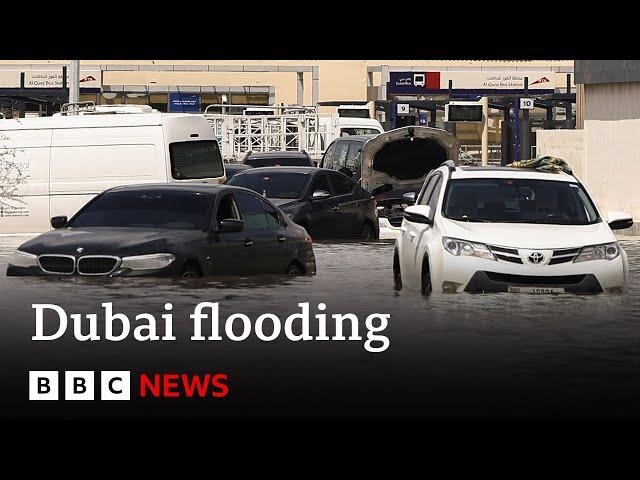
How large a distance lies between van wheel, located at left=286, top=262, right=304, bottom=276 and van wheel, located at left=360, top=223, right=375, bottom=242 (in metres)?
8.12

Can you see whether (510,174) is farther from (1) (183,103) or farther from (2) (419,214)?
(1) (183,103)

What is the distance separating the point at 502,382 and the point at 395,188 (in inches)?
784

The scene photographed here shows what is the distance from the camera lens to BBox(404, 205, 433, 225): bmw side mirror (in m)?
17.9

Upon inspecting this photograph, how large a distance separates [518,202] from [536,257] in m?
2.12

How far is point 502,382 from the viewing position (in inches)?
520

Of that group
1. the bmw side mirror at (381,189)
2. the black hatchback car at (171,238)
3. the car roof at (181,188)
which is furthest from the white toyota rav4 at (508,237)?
the bmw side mirror at (381,189)

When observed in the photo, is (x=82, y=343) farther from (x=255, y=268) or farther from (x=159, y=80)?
(x=159, y=80)

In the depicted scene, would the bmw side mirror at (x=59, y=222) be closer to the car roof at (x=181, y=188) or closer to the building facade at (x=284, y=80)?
the car roof at (x=181, y=188)

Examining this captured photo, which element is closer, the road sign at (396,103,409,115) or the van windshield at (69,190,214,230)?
the van windshield at (69,190,214,230)

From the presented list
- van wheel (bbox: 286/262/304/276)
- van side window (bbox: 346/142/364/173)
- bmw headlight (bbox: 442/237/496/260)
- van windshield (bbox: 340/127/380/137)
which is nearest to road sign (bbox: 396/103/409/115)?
van windshield (bbox: 340/127/380/137)

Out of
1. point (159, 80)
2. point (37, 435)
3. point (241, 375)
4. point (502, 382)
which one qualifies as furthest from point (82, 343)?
point (159, 80)

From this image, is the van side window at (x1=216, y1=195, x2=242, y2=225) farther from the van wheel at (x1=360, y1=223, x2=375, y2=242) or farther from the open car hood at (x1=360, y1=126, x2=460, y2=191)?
the open car hood at (x1=360, y1=126, x2=460, y2=191)

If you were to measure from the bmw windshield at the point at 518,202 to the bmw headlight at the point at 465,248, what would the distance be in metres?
0.70
